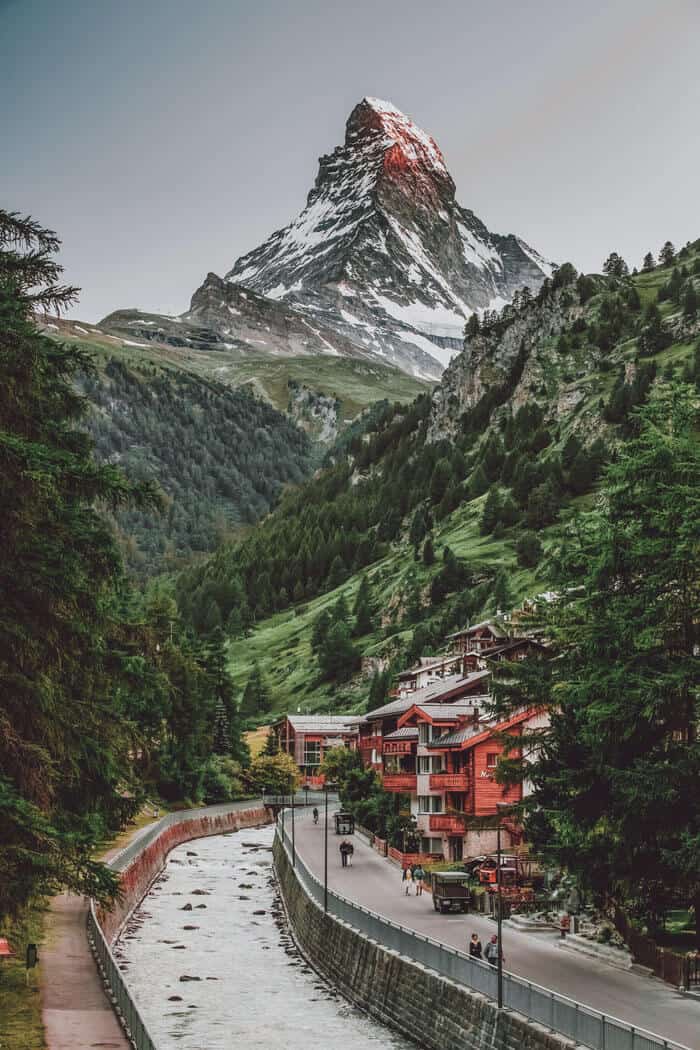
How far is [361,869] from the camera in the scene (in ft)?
225

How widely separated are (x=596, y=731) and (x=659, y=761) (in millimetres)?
2079

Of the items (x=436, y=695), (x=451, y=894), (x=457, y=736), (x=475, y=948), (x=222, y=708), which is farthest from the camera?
(x=222, y=708)

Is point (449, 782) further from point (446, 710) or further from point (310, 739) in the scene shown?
point (310, 739)

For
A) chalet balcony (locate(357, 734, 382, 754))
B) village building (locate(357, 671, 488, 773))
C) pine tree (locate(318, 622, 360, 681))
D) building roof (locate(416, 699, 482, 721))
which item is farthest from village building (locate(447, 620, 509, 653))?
pine tree (locate(318, 622, 360, 681))

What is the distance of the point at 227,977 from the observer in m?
50.2

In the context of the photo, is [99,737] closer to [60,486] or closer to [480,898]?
[60,486]

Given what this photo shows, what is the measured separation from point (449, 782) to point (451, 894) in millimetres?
20506

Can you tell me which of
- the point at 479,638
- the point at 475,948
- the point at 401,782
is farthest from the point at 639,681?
the point at 479,638

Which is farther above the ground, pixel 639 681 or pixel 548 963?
pixel 639 681

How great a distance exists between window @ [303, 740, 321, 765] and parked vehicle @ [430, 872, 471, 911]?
333 feet

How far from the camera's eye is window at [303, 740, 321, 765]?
504 ft

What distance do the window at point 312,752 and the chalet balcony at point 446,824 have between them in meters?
82.0

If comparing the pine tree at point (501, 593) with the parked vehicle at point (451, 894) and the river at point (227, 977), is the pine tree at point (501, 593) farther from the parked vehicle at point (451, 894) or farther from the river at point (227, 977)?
the parked vehicle at point (451, 894)

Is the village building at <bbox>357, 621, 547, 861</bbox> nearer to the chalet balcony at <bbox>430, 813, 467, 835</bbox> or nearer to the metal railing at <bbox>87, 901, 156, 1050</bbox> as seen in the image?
the chalet balcony at <bbox>430, 813, 467, 835</bbox>
